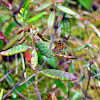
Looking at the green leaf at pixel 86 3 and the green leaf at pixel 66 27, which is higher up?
the green leaf at pixel 86 3

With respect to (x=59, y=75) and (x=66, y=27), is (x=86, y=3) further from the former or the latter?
(x=59, y=75)

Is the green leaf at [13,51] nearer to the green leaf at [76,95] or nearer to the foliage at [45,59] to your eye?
the foliage at [45,59]

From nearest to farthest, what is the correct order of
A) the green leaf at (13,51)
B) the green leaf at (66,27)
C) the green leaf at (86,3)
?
the green leaf at (13,51) → the green leaf at (66,27) → the green leaf at (86,3)

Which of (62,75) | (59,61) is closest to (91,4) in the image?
(59,61)

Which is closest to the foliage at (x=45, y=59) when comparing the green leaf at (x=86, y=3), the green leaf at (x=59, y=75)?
the green leaf at (x=59, y=75)

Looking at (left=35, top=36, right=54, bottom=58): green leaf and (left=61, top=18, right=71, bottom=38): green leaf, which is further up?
(left=61, top=18, right=71, bottom=38): green leaf

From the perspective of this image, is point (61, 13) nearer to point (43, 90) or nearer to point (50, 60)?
point (50, 60)

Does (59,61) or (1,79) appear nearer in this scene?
(1,79)

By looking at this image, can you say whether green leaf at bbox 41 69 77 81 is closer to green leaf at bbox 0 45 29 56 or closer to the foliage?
the foliage

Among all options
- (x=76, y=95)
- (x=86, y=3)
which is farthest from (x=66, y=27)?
(x=86, y=3)

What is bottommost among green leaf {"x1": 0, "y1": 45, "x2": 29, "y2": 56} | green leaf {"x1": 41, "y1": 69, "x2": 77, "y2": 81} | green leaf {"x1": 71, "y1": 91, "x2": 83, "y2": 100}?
green leaf {"x1": 71, "y1": 91, "x2": 83, "y2": 100}

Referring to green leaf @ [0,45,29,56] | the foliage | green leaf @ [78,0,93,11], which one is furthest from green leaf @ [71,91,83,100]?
green leaf @ [78,0,93,11]
